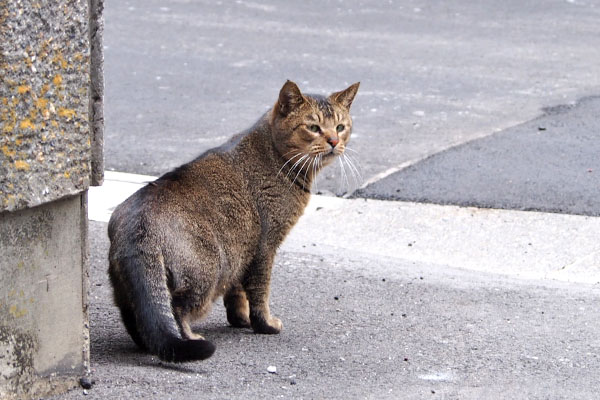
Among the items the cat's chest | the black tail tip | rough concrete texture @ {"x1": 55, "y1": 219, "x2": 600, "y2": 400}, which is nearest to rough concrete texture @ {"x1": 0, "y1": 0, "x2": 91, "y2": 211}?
the black tail tip

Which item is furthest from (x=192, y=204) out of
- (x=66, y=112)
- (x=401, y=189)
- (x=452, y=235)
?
Answer: (x=401, y=189)

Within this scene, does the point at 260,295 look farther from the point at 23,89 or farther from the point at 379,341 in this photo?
the point at 23,89

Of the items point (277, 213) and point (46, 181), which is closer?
point (46, 181)

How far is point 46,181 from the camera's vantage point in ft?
10.7

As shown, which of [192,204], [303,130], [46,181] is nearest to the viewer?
[46,181]

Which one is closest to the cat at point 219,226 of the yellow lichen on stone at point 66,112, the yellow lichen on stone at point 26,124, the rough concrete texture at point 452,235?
the yellow lichen on stone at point 66,112

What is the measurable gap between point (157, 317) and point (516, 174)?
146 inches

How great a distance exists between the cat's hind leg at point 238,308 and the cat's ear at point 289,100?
852 millimetres

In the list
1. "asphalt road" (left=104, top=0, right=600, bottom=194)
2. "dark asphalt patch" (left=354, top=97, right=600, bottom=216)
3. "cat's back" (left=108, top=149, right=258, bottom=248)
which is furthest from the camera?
"asphalt road" (left=104, top=0, right=600, bottom=194)

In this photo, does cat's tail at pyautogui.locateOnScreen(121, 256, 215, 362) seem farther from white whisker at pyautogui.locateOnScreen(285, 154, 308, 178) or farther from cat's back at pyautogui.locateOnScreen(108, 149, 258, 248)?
white whisker at pyautogui.locateOnScreen(285, 154, 308, 178)

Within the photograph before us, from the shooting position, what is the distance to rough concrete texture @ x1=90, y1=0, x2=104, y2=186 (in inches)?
134

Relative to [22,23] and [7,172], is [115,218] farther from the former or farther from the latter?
[22,23]

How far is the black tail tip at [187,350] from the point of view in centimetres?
354

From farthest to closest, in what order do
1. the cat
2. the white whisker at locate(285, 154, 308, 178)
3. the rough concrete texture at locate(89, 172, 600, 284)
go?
the rough concrete texture at locate(89, 172, 600, 284)
the white whisker at locate(285, 154, 308, 178)
the cat
